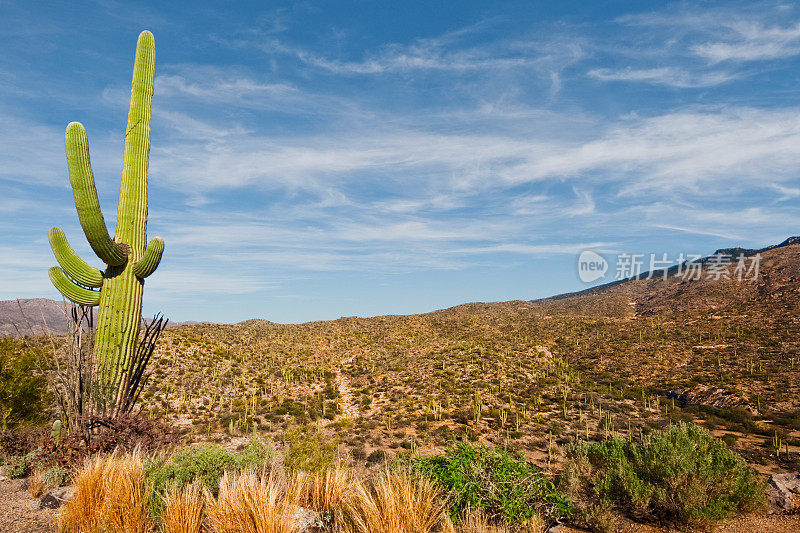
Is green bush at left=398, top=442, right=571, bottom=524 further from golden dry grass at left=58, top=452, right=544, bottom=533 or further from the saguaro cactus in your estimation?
the saguaro cactus

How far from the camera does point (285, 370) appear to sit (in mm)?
30797

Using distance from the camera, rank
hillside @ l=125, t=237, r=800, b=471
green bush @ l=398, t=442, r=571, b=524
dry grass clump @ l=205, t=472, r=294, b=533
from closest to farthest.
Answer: dry grass clump @ l=205, t=472, r=294, b=533, green bush @ l=398, t=442, r=571, b=524, hillside @ l=125, t=237, r=800, b=471

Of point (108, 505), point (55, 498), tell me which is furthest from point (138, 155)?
point (108, 505)

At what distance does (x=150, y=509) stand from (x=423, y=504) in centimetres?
355

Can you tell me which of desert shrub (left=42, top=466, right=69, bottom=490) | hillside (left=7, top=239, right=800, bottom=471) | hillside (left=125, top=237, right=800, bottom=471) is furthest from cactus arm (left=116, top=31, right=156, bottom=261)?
hillside (left=125, top=237, right=800, bottom=471)

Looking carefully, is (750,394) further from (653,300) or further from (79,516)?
(653,300)

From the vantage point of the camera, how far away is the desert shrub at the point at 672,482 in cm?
654

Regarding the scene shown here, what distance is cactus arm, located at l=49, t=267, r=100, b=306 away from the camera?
804cm

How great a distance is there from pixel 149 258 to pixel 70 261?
136 cm

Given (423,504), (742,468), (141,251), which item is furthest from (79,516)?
(742,468)

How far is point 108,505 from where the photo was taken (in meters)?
5.18

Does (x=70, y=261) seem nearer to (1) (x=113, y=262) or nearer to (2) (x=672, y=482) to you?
(1) (x=113, y=262)

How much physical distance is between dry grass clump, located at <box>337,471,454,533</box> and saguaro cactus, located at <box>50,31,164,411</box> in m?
5.78

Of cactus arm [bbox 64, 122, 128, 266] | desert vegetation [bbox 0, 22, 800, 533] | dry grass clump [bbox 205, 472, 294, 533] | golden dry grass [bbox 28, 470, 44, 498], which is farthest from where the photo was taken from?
cactus arm [bbox 64, 122, 128, 266]
